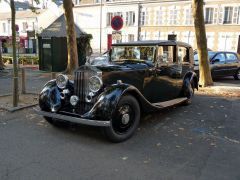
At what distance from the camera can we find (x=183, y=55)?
7.75 metres

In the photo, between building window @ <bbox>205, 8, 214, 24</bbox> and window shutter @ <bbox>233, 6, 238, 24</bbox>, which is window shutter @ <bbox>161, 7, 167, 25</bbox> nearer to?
building window @ <bbox>205, 8, 214, 24</bbox>

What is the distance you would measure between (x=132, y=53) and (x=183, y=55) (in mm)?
1706

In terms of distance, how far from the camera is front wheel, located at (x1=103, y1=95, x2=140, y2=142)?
503 cm

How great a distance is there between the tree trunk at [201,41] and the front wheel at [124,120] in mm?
6550

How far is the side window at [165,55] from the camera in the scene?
6.49 metres

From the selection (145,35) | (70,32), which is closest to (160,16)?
(145,35)

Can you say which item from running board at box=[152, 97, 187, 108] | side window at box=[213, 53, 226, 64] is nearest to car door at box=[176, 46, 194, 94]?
running board at box=[152, 97, 187, 108]

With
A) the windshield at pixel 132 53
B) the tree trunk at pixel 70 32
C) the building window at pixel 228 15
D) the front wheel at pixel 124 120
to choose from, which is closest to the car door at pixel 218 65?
the tree trunk at pixel 70 32

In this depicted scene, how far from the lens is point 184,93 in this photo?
25.8 ft

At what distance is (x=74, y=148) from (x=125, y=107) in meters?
1.19

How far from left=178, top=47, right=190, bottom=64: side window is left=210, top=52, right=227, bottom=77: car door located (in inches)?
234

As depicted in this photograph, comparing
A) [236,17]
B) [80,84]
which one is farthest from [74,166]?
[236,17]

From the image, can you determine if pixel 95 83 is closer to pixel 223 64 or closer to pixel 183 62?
pixel 183 62

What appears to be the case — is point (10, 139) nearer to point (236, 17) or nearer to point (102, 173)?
point (102, 173)
